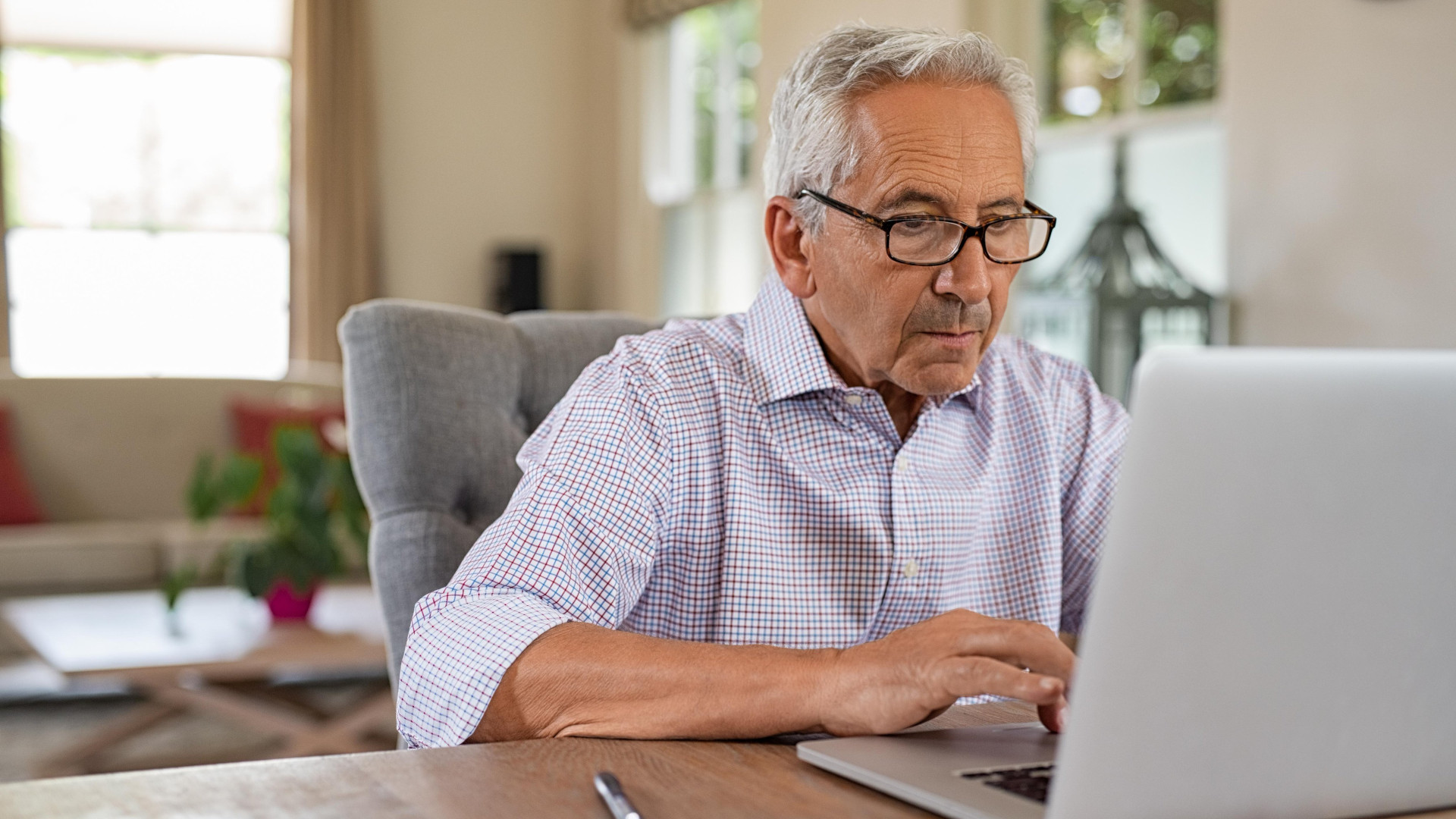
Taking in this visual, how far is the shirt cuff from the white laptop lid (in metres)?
0.46

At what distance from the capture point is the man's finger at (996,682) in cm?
80

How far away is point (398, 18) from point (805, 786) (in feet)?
20.0

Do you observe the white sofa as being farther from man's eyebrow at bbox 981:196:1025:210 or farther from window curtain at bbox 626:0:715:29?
man's eyebrow at bbox 981:196:1025:210

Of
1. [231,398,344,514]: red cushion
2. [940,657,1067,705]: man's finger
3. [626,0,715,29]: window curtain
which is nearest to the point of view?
[940,657,1067,705]: man's finger

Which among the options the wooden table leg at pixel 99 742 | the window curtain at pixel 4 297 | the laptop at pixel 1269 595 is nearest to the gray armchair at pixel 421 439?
the laptop at pixel 1269 595

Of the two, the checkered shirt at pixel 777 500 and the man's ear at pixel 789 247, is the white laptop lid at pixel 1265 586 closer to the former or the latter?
the checkered shirt at pixel 777 500

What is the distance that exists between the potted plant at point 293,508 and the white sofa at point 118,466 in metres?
1.11

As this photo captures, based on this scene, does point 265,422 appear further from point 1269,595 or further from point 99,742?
point 1269,595

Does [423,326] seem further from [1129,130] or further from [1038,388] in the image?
[1129,130]

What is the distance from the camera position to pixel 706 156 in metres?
5.84

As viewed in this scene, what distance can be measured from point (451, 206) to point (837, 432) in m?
5.48

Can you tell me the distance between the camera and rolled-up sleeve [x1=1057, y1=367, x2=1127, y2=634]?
136 cm

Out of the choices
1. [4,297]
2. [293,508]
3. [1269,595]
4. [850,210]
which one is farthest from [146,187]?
[1269,595]

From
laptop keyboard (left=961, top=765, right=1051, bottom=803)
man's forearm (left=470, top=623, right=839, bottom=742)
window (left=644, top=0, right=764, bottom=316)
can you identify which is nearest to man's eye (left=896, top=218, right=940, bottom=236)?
man's forearm (left=470, top=623, right=839, bottom=742)
